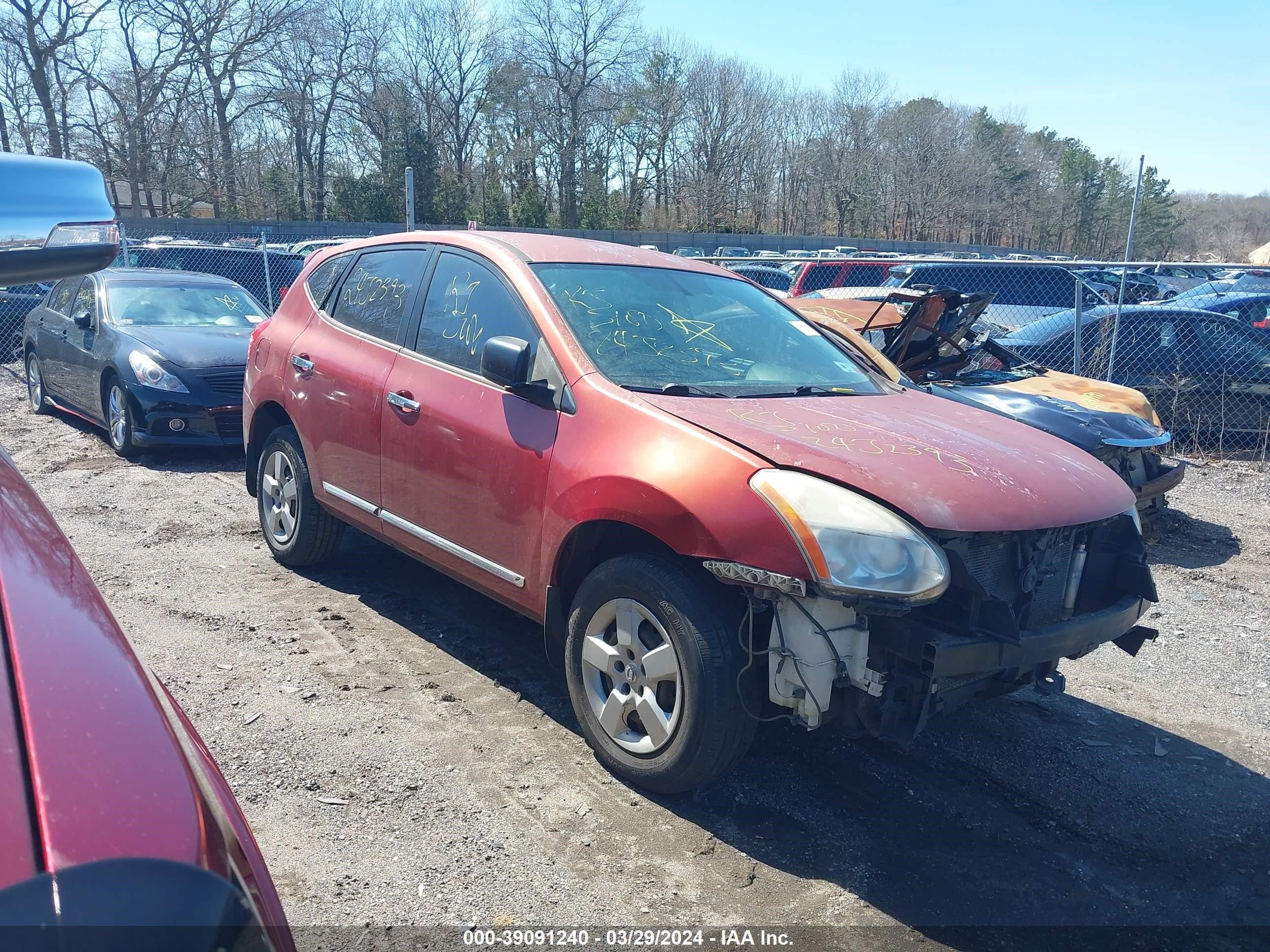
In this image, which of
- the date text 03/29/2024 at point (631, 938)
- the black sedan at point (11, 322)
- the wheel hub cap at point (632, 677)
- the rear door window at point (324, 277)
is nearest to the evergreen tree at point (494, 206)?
the black sedan at point (11, 322)

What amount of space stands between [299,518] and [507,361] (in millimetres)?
2196

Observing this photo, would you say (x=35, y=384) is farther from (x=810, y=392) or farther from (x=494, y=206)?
(x=494, y=206)

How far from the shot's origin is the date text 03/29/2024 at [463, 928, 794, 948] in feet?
8.27

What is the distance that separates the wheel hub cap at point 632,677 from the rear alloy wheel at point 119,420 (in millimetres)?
6232

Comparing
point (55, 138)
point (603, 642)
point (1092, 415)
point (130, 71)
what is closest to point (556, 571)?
point (603, 642)

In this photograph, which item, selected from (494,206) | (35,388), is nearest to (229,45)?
(494,206)

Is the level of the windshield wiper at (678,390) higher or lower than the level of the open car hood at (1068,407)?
higher

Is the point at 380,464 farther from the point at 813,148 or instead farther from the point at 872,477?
the point at 813,148

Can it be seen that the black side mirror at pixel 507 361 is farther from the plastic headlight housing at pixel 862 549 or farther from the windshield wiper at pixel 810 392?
the plastic headlight housing at pixel 862 549

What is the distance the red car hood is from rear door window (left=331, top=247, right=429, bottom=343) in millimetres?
1669

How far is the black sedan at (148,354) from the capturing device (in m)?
7.82

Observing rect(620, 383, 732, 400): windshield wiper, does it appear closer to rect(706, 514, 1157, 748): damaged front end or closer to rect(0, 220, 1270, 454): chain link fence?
rect(706, 514, 1157, 748): damaged front end

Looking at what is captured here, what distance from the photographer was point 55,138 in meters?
39.6

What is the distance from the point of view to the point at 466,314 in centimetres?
408
